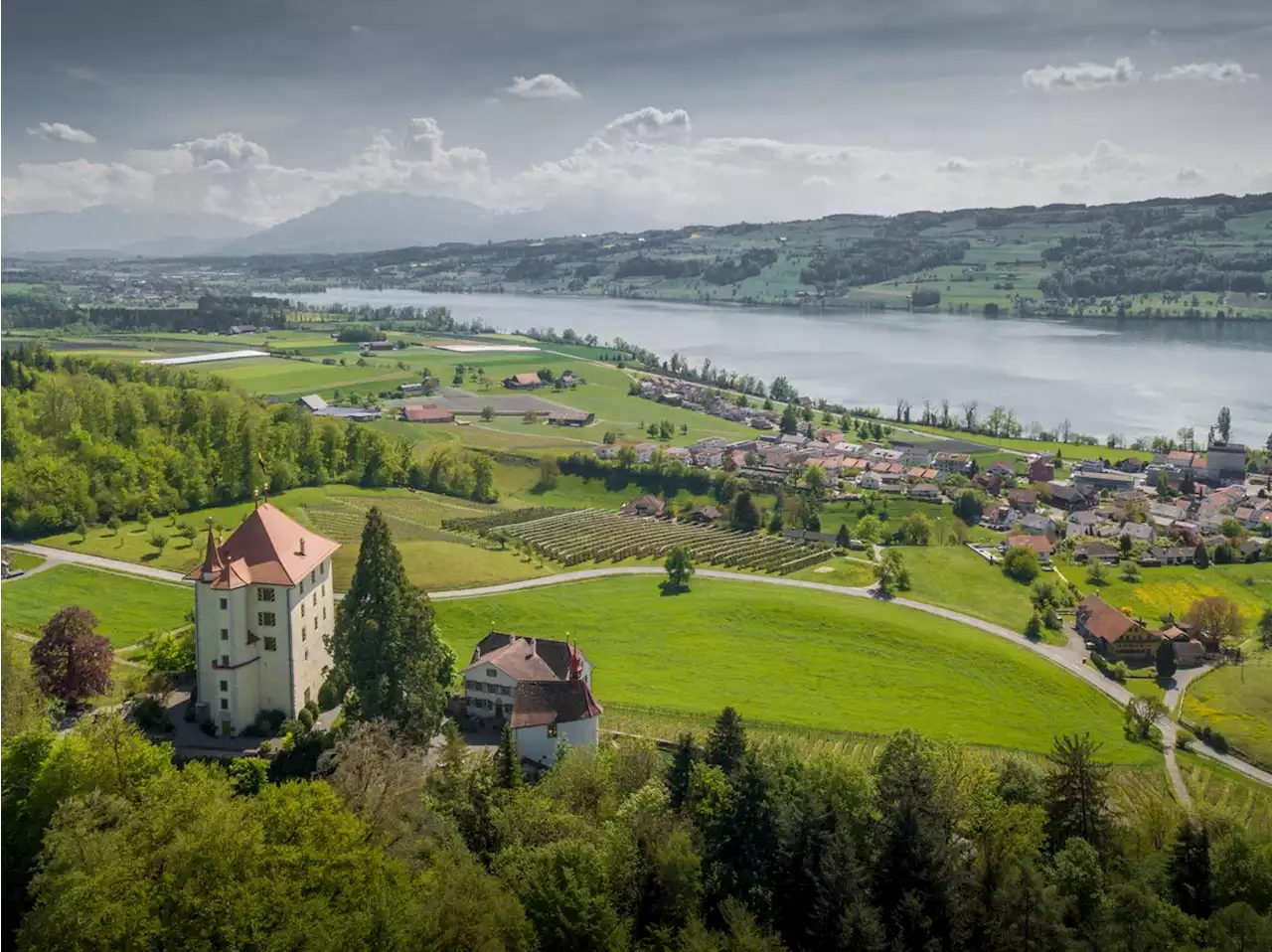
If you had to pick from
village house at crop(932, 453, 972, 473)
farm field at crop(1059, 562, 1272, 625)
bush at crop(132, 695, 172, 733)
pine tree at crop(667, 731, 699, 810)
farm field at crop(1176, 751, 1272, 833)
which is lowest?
farm field at crop(1176, 751, 1272, 833)

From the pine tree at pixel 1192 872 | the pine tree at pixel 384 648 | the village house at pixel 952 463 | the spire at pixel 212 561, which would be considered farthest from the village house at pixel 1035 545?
the spire at pixel 212 561

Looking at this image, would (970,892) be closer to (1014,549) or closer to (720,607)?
(720,607)

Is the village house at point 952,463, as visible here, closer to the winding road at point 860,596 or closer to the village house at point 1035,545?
the village house at point 1035,545

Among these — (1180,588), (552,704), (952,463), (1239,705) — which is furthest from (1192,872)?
(952,463)

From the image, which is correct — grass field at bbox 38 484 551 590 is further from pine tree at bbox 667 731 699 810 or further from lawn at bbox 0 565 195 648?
pine tree at bbox 667 731 699 810

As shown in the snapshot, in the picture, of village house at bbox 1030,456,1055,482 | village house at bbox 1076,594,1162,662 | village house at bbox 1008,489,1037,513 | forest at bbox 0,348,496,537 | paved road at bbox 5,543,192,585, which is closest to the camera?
paved road at bbox 5,543,192,585

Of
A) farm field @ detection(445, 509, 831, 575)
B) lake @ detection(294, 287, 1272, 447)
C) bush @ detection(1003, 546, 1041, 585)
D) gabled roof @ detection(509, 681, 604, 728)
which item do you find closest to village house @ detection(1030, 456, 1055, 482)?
lake @ detection(294, 287, 1272, 447)
